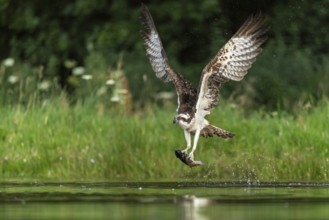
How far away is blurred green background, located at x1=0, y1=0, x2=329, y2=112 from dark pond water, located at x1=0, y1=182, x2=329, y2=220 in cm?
988

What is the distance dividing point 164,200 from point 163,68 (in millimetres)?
3946

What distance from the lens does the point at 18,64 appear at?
29.1m

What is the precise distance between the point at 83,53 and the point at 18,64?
143cm

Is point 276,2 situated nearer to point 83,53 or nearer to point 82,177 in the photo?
point 83,53

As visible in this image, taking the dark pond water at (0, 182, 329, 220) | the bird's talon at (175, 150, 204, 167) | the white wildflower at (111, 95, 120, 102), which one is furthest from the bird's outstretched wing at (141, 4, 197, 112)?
the white wildflower at (111, 95, 120, 102)

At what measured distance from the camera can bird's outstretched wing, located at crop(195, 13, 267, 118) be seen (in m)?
16.3

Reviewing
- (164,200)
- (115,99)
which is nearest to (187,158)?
(164,200)

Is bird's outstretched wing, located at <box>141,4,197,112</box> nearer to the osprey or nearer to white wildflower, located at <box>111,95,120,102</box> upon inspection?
the osprey

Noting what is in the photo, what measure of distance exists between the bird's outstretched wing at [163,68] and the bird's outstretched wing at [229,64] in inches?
7.1

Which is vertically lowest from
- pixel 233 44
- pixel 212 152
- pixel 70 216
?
pixel 70 216

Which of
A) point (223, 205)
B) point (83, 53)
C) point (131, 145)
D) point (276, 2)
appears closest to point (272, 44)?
point (276, 2)

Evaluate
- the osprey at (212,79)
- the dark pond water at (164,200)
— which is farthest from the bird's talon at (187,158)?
the dark pond water at (164,200)

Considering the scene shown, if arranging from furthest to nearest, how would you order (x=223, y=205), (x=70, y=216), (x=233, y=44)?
(x=233, y=44)
(x=223, y=205)
(x=70, y=216)

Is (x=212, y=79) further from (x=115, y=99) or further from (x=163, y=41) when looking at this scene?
(x=163, y=41)
